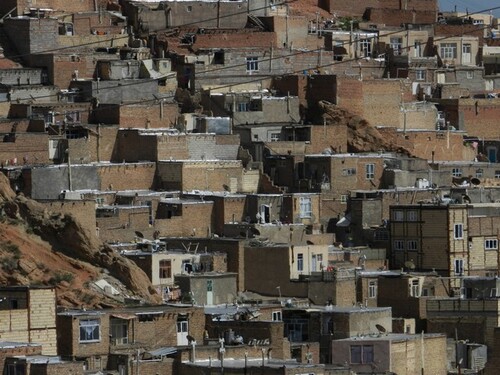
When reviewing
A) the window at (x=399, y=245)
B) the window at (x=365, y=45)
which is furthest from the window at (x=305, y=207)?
the window at (x=365, y=45)

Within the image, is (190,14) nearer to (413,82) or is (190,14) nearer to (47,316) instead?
(413,82)

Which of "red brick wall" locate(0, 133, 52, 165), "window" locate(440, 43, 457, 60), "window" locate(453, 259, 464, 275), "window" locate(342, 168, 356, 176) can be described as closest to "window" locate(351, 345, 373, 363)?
"window" locate(453, 259, 464, 275)

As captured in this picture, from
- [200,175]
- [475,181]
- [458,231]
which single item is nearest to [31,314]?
[458,231]

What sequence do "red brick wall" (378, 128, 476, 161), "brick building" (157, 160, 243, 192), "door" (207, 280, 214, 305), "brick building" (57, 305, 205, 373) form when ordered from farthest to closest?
"red brick wall" (378, 128, 476, 161) < "brick building" (157, 160, 243, 192) < "door" (207, 280, 214, 305) < "brick building" (57, 305, 205, 373)

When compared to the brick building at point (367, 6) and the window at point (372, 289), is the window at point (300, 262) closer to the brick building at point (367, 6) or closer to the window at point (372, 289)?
the window at point (372, 289)

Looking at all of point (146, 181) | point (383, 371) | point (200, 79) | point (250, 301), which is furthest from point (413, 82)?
point (383, 371)

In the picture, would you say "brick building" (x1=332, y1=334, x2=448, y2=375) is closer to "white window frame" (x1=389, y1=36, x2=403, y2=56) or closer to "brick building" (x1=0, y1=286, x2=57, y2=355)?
"brick building" (x1=0, y1=286, x2=57, y2=355)
